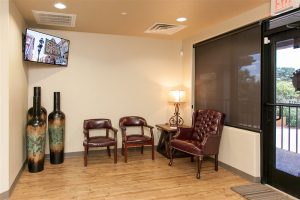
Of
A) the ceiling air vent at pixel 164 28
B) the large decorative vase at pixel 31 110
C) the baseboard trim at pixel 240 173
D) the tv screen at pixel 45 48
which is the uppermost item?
the ceiling air vent at pixel 164 28

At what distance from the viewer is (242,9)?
3648 mm

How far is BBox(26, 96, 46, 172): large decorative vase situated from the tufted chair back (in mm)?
2653

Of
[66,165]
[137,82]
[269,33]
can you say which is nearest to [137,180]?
[66,165]

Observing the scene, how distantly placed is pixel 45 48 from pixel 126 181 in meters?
2.62

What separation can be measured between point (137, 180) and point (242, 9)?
9.85ft

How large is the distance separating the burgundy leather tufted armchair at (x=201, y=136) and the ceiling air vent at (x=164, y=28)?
1650 millimetres

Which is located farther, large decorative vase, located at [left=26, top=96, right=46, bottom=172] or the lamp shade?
the lamp shade

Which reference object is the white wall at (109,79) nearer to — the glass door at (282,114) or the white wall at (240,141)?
the white wall at (240,141)

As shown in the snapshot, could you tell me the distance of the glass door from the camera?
313 cm

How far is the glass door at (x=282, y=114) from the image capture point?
10.3 feet

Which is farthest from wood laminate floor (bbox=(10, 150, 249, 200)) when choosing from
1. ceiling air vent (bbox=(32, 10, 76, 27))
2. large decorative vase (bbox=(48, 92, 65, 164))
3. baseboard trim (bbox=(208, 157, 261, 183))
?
ceiling air vent (bbox=(32, 10, 76, 27))

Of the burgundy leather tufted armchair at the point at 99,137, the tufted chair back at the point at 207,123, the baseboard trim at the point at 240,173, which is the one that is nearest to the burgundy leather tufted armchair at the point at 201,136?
the tufted chair back at the point at 207,123

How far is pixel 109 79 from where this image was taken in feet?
17.2

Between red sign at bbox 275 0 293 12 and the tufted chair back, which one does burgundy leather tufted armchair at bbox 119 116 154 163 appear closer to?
the tufted chair back
